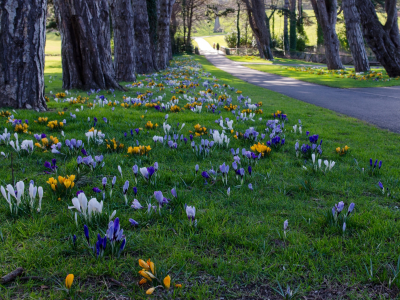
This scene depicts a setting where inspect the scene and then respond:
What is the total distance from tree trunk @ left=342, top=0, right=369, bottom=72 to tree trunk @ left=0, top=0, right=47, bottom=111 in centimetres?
1962

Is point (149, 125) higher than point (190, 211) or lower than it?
higher

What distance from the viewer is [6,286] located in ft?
5.70

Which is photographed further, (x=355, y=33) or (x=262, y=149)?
(x=355, y=33)

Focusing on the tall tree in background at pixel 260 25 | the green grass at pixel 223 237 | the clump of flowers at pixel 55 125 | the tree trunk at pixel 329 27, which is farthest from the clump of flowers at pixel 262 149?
the tall tree in background at pixel 260 25

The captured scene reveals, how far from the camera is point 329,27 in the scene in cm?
2333

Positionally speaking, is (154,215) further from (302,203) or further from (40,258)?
(302,203)

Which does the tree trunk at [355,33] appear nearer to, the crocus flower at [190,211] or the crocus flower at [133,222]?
the crocus flower at [190,211]

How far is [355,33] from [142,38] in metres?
13.7

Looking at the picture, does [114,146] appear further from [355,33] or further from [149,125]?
[355,33]

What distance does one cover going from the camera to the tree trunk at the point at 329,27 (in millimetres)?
23312

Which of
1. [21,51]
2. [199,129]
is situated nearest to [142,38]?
[21,51]

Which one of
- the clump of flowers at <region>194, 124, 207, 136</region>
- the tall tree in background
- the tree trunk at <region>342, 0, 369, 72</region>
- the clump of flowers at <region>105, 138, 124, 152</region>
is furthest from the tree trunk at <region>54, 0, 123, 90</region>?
the tall tree in background

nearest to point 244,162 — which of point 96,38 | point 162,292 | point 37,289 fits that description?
point 162,292

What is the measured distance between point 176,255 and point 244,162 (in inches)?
76.6
